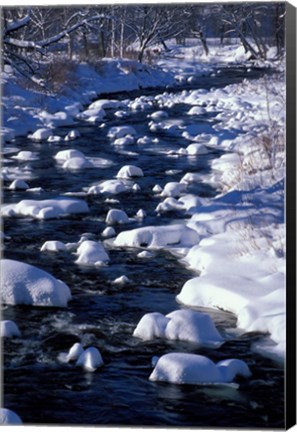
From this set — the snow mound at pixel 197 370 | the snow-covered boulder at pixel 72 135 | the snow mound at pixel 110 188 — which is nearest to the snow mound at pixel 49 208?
the snow mound at pixel 110 188

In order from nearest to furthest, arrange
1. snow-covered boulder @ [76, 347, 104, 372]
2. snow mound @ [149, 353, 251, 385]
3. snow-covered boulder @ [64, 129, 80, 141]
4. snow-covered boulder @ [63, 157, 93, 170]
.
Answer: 1. snow mound @ [149, 353, 251, 385]
2. snow-covered boulder @ [76, 347, 104, 372]
3. snow-covered boulder @ [63, 157, 93, 170]
4. snow-covered boulder @ [64, 129, 80, 141]

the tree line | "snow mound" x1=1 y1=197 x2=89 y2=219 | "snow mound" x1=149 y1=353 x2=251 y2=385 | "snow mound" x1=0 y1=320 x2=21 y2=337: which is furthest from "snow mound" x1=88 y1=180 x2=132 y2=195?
"snow mound" x1=149 y1=353 x2=251 y2=385

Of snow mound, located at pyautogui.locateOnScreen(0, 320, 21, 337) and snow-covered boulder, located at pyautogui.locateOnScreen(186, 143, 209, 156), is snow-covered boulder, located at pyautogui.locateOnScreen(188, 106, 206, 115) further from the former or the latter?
snow mound, located at pyautogui.locateOnScreen(0, 320, 21, 337)

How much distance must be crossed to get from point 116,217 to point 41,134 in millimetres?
901

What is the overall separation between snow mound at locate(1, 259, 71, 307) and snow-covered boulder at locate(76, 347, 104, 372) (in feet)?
1.47

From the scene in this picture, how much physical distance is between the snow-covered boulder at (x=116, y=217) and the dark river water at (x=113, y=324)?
0.16 ft

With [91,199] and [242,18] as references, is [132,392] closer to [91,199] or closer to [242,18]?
[91,199]

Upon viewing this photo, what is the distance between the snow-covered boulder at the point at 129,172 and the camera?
665 centimetres

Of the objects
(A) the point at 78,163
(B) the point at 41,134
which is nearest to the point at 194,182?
(A) the point at 78,163

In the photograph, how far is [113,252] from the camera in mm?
6594

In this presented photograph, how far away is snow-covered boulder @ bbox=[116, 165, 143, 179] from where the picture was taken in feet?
21.8

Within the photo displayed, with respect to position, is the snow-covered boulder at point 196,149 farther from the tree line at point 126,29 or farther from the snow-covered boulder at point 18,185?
the snow-covered boulder at point 18,185

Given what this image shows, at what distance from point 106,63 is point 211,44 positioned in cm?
91

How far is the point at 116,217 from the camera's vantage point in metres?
6.69
